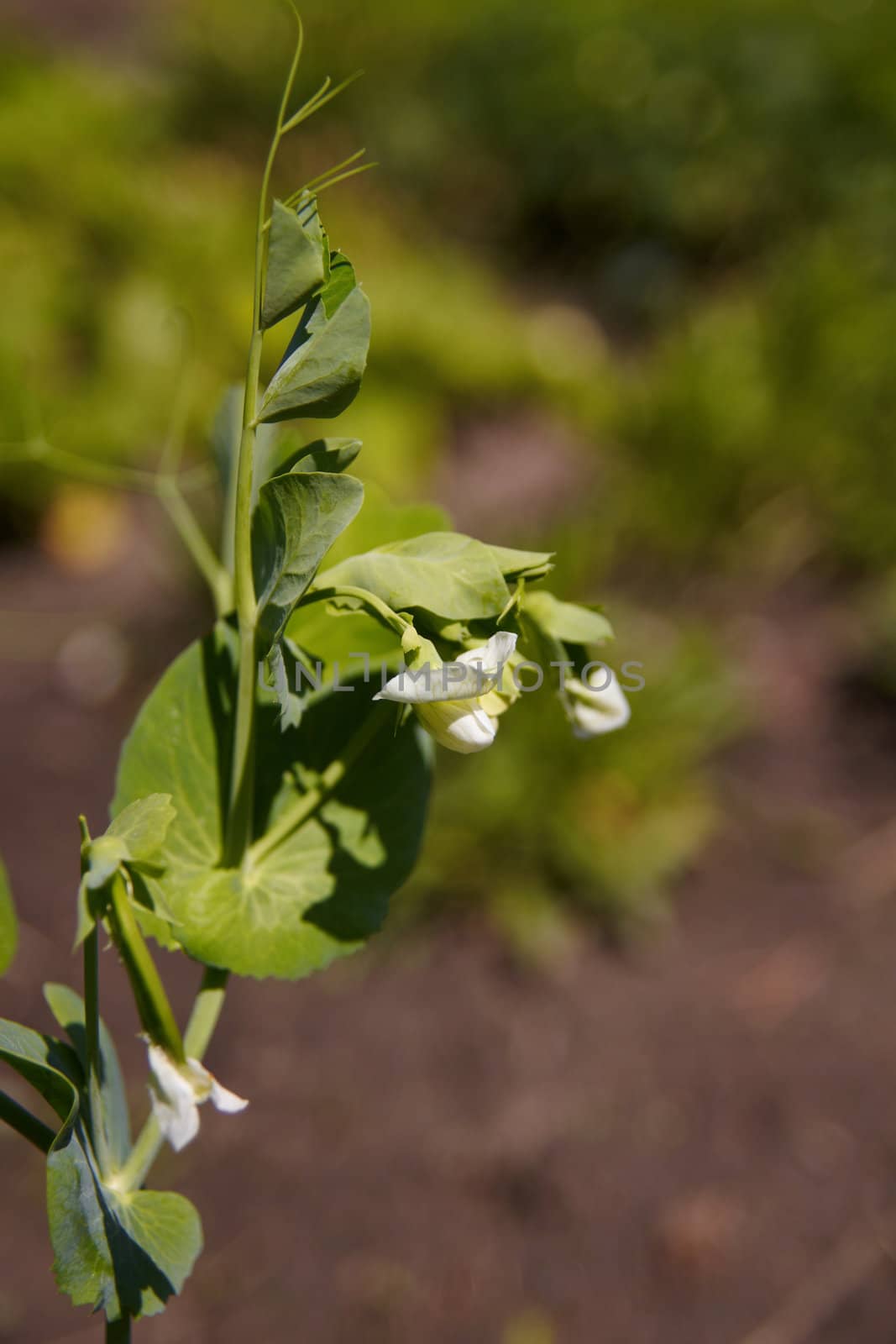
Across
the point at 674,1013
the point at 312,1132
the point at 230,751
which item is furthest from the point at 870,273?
the point at 230,751

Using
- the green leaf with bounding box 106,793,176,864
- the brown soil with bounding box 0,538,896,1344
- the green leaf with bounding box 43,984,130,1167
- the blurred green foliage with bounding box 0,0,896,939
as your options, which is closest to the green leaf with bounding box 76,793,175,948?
the green leaf with bounding box 106,793,176,864

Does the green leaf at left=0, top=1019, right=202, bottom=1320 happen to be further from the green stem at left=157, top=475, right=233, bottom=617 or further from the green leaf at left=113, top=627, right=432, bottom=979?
the green stem at left=157, top=475, right=233, bottom=617

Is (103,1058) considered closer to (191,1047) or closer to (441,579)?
(191,1047)

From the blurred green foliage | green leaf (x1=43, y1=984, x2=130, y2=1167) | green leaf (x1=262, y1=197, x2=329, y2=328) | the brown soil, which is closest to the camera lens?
green leaf (x1=262, y1=197, x2=329, y2=328)

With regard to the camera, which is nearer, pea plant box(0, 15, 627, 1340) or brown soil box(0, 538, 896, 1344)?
pea plant box(0, 15, 627, 1340)

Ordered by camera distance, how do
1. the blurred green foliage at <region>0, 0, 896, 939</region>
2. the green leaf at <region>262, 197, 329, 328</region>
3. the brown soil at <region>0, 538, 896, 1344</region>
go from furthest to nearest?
1. the blurred green foliage at <region>0, 0, 896, 939</region>
2. the brown soil at <region>0, 538, 896, 1344</region>
3. the green leaf at <region>262, 197, 329, 328</region>

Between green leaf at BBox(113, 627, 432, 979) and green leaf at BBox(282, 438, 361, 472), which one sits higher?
green leaf at BBox(282, 438, 361, 472)
